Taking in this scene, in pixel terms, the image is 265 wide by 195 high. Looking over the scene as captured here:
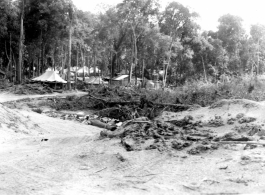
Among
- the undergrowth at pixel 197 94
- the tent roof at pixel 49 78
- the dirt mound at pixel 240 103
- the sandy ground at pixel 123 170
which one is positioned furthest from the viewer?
the tent roof at pixel 49 78

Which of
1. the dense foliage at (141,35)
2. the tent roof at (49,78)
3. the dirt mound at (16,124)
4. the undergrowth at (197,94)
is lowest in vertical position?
the dirt mound at (16,124)

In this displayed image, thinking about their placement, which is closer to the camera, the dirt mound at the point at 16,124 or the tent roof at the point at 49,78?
the dirt mound at the point at 16,124

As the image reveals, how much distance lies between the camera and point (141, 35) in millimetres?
31328

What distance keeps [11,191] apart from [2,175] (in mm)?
770

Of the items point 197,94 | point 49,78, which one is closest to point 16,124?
point 197,94

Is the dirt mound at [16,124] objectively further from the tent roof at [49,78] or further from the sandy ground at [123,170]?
the tent roof at [49,78]

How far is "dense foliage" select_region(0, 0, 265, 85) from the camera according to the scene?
28.1 metres

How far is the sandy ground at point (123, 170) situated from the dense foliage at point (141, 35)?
21892mm

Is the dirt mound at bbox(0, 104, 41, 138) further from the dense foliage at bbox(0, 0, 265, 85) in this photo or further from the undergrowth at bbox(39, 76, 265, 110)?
the dense foliage at bbox(0, 0, 265, 85)

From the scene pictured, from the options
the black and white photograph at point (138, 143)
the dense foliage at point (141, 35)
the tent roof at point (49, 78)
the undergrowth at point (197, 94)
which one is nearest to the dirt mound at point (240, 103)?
the black and white photograph at point (138, 143)

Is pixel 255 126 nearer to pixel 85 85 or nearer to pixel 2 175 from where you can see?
pixel 2 175

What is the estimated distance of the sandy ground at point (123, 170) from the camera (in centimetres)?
370

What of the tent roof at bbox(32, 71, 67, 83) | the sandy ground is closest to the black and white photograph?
the sandy ground

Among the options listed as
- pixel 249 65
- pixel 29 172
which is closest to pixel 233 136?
pixel 29 172
